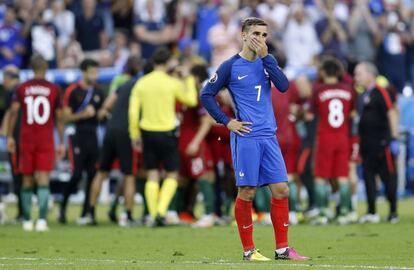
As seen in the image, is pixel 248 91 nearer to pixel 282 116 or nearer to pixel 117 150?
pixel 282 116

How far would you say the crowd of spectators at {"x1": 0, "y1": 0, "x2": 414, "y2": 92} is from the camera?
26641 millimetres

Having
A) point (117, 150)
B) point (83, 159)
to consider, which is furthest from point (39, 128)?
point (83, 159)

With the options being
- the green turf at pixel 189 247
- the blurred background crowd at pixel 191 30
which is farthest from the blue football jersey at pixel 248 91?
the blurred background crowd at pixel 191 30

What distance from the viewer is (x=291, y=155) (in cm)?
1909

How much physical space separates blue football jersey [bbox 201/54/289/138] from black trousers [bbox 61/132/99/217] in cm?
740

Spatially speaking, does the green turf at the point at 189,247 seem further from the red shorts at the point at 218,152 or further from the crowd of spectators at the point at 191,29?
the crowd of spectators at the point at 191,29

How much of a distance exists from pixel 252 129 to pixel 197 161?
6.39 metres

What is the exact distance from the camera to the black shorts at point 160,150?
18.1 meters

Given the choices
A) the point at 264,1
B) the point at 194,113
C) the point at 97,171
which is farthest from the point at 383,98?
the point at 264,1

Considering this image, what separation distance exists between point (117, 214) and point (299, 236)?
6275 mm

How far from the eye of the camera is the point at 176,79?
1855cm

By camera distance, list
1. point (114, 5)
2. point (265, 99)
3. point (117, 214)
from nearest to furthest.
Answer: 1. point (265, 99)
2. point (117, 214)
3. point (114, 5)

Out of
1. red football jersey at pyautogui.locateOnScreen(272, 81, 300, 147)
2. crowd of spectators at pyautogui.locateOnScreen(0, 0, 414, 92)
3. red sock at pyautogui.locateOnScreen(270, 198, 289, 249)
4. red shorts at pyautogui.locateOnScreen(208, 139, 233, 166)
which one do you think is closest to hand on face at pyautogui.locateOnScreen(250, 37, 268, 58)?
red sock at pyautogui.locateOnScreen(270, 198, 289, 249)

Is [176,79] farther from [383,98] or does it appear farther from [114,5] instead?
[114,5]
